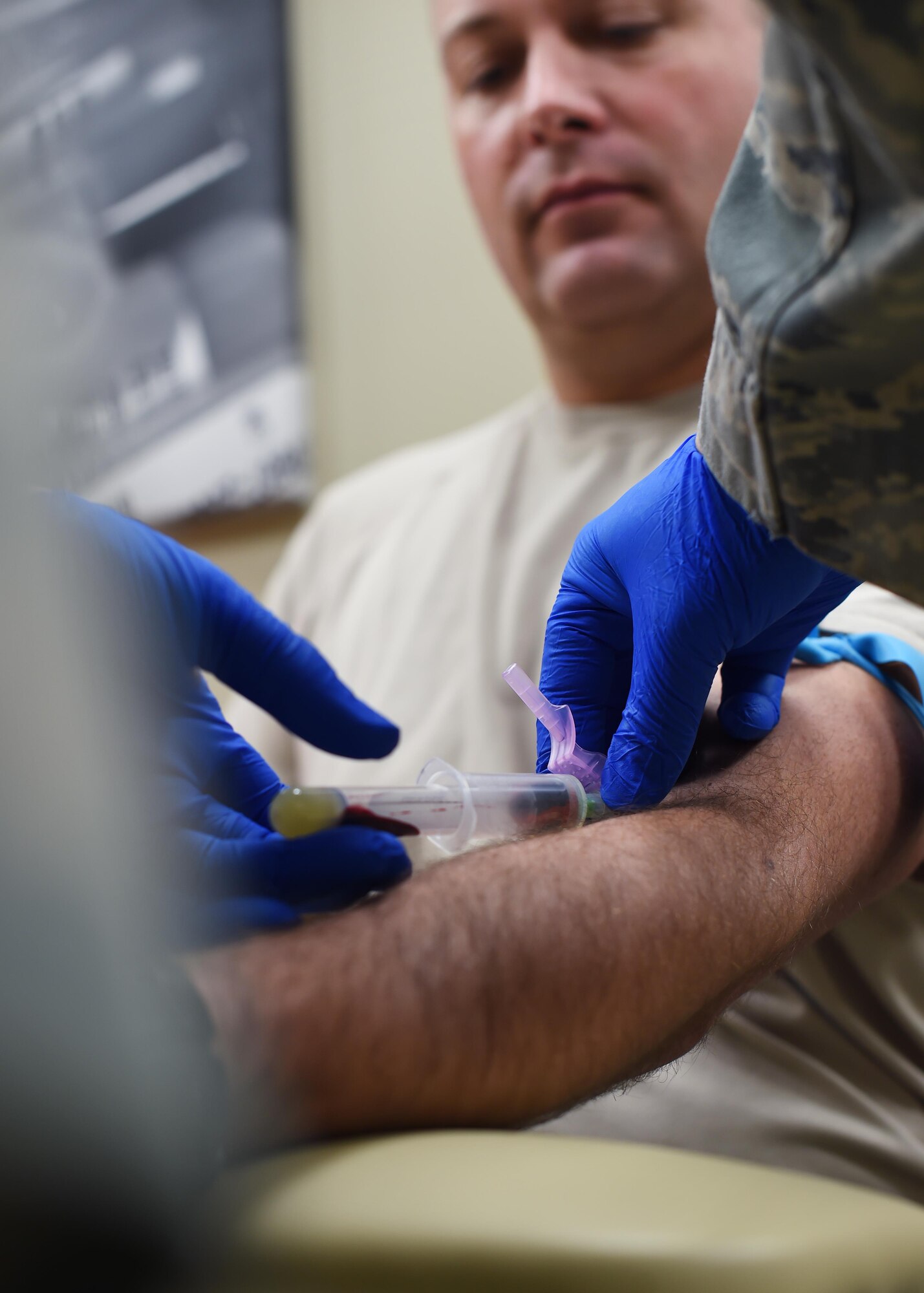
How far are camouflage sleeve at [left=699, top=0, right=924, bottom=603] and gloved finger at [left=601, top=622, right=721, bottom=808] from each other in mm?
98

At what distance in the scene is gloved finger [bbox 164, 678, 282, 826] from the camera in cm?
61

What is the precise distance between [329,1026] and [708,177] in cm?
98

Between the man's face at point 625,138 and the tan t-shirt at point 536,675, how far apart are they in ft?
0.48

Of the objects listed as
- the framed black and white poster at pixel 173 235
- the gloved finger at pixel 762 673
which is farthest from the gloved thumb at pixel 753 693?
the framed black and white poster at pixel 173 235

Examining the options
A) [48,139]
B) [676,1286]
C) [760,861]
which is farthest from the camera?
[48,139]

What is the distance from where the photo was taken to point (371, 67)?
185 centimetres

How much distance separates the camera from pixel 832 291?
1.35 ft

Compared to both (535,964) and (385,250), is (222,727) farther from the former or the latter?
(385,250)

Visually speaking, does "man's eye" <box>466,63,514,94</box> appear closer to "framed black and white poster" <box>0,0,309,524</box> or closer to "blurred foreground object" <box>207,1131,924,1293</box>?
"framed black and white poster" <box>0,0,309,524</box>

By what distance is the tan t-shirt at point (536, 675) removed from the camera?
2.42 feet

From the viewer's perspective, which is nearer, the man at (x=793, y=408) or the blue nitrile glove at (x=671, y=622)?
the man at (x=793, y=408)

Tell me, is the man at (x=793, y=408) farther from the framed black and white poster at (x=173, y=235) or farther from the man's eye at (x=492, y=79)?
the framed black and white poster at (x=173, y=235)

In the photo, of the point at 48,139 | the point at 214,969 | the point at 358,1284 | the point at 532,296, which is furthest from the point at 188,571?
the point at 48,139

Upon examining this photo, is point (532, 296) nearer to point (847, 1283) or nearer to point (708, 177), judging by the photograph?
point (708, 177)
